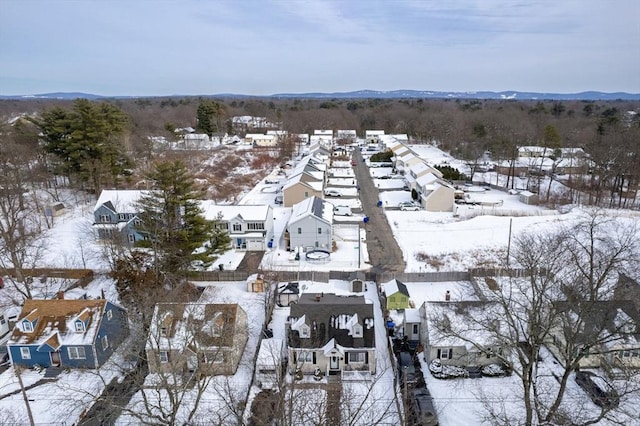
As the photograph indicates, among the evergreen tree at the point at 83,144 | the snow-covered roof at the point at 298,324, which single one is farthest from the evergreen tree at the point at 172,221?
the evergreen tree at the point at 83,144

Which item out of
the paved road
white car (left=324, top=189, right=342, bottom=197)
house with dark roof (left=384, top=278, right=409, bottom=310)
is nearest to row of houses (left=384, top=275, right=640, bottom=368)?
house with dark roof (left=384, top=278, right=409, bottom=310)

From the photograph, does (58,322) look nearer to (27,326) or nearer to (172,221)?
(27,326)

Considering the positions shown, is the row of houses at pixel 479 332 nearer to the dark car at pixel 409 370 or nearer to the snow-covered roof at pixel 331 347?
the dark car at pixel 409 370

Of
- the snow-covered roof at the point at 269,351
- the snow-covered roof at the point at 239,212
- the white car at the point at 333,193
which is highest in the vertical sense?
the snow-covered roof at the point at 239,212

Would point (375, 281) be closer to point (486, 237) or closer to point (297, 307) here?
point (297, 307)

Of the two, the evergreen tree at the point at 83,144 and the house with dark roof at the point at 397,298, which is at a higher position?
the evergreen tree at the point at 83,144

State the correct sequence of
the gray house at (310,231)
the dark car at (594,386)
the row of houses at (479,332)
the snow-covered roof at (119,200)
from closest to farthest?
the dark car at (594,386) < the row of houses at (479,332) < the gray house at (310,231) < the snow-covered roof at (119,200)

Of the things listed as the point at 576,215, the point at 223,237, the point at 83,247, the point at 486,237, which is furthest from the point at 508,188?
the point at 83,247

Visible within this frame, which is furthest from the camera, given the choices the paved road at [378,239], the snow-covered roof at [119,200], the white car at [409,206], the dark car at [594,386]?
the white car at [409,206]
